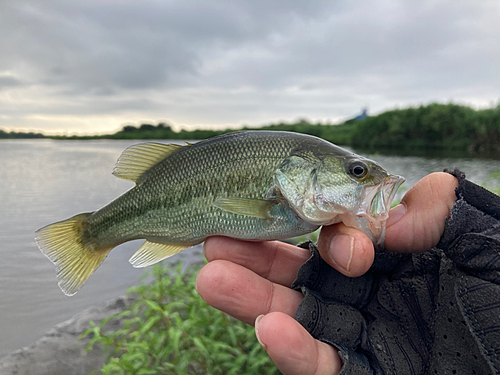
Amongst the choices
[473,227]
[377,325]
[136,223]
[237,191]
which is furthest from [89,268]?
[473,227]

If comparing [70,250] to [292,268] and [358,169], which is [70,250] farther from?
[358,169]

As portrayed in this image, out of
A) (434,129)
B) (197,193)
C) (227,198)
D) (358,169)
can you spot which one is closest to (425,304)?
(358,169)

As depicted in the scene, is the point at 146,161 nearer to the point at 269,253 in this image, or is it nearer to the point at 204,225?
the point at 204,225

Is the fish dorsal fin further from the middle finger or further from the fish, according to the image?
the middle finger

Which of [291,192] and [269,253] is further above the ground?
[291,192]

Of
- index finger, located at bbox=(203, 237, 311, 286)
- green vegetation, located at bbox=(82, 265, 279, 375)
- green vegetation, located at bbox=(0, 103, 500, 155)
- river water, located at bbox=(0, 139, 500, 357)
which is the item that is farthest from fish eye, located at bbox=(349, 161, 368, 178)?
green vegetation, located at bbox=(0, 103, 500, 155)

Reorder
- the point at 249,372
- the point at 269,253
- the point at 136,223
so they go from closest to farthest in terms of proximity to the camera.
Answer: the point at 136,223, the point at 269,253, the point at 249,372

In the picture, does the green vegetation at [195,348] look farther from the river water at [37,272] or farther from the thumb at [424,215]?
the river water at [37,272]
